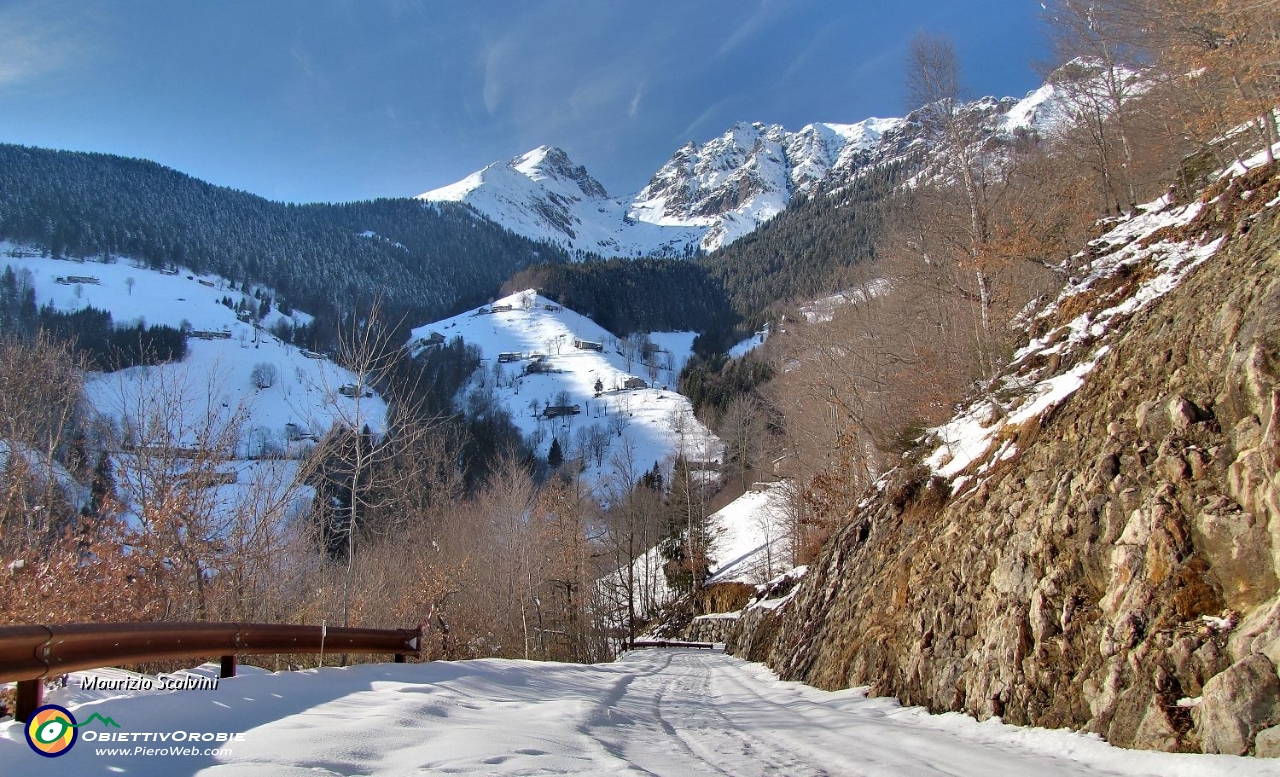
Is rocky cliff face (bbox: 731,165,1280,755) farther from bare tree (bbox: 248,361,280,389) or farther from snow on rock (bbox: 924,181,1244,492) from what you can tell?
bare tree (bbox: 248,361,280,389)

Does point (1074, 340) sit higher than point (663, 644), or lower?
higher

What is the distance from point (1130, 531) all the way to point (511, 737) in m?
5.60

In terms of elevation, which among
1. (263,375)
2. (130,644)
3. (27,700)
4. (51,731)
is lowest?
(51,731)

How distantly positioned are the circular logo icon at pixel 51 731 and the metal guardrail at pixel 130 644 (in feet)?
0.50

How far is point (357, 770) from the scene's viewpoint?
3.68 m

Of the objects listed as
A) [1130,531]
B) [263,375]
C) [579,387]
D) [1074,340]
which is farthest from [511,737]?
[579,387]

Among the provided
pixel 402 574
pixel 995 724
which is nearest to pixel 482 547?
pixel 402 574

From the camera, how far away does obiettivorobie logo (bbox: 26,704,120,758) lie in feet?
10.7

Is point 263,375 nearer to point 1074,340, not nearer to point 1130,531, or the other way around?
point 1074,340

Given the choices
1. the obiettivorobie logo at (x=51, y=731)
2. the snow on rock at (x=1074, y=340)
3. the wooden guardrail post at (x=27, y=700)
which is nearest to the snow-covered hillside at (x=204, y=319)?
the snow on rock at (x=1074, y=340)

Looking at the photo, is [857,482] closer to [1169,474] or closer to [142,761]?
[1169,474]

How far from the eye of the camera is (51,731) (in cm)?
337

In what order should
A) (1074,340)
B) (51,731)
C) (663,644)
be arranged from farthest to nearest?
(663,644) → (1074,340) → (51,731)

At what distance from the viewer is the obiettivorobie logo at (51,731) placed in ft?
10.7
